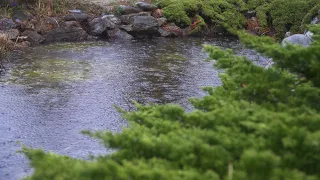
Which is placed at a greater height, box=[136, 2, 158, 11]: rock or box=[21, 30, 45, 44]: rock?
box=[136, 2, 158, 11]: rock

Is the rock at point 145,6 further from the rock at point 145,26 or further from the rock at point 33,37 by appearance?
the rock at point 33,37

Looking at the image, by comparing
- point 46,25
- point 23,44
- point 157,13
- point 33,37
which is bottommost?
point 23,44

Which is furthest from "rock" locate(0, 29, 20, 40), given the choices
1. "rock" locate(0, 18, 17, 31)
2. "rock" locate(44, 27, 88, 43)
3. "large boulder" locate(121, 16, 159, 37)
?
"large boulder" locate(121, 16, 159, 37)

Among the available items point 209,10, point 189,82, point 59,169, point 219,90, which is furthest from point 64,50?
point 59,169

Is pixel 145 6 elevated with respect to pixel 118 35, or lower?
elevated

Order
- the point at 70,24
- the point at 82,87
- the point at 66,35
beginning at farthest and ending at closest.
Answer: the point at 70,24 → the point at 66,35 → the point at 82,87

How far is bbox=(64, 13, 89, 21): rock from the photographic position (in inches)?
538

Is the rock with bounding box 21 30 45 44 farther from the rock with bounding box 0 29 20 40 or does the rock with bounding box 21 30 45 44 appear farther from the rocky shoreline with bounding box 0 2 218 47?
the rock with bounding box 0 29 20 40

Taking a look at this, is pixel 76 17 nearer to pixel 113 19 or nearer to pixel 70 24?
pixel 70 24

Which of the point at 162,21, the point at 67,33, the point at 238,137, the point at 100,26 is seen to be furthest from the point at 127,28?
the point at 238,137

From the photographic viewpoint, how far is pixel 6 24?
1250 centimetres

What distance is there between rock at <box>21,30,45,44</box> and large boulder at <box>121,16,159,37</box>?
2772 mm

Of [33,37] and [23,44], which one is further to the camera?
[33,37]

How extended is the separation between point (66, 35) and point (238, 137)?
37.6 feet
